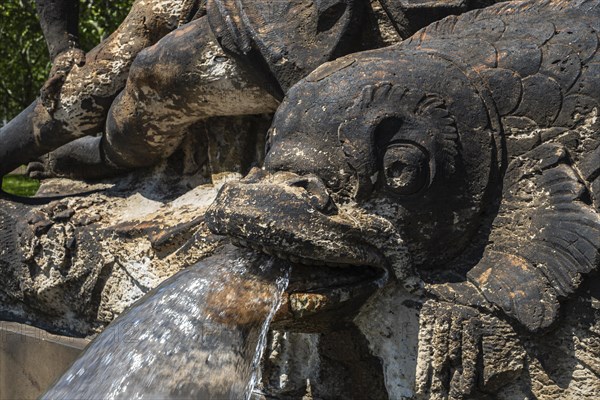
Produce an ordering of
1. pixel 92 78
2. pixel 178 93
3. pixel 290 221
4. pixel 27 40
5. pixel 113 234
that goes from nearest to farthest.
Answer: pixel 290 221 → pixel 178 93 → pixel 113 234 → pixel 92 78 → pixel 27 40

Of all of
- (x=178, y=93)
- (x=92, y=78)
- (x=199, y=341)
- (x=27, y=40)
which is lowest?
(x=199, y=341)

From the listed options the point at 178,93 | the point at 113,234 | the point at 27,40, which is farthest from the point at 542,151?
the point at 27,40

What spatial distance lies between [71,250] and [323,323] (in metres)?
1.22

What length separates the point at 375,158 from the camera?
5.37ft

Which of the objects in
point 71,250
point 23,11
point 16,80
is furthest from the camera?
point 16,80

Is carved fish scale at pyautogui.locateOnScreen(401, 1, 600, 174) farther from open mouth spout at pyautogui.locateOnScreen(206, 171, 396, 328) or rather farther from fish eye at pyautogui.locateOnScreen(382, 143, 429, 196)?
open mouth spout at pyautogui.locateOnScreen(206, 171, 396, 328)

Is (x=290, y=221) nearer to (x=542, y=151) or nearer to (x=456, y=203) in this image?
(x=456, y=203)

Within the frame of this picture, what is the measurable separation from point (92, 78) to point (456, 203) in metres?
1.48

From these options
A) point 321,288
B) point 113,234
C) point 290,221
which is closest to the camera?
point 290,221

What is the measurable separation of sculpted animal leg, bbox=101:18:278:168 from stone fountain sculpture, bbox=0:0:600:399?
602 mm

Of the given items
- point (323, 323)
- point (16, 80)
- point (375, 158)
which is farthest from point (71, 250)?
point (16, 80)

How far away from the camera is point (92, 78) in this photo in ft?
8.97

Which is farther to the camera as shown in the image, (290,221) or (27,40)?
(27,40)

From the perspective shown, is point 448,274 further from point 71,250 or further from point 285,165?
point 71,250
